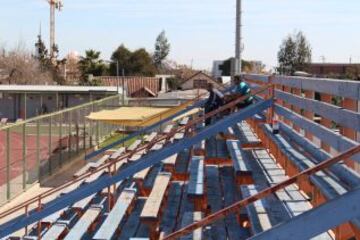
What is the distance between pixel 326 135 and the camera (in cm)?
509

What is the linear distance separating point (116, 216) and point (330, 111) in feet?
9.14

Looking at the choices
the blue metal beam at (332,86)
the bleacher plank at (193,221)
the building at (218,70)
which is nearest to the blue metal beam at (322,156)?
the blue metal beam at (332,86)

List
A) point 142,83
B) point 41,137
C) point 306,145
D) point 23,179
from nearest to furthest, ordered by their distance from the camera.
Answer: point 306,145 < point 23,179 < point 41,137 < point 142,83

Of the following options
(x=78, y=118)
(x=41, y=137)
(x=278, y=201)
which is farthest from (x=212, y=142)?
(x=78, y=118)

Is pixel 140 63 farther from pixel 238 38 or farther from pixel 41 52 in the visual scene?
pixel 238 38

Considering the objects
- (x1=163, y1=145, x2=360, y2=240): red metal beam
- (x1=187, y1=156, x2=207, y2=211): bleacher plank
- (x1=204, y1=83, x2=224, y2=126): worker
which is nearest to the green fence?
(x1=204, y1=83, x2=224, y2=126): worker

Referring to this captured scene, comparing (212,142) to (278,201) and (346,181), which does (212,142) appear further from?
(346,181)

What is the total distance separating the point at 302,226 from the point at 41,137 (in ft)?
60.0

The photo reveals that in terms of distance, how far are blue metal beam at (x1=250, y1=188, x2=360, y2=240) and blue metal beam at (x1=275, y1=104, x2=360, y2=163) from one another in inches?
45.0

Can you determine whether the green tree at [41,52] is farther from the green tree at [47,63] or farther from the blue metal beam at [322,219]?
the blue metal beam at [322,219]

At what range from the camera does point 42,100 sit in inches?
1602

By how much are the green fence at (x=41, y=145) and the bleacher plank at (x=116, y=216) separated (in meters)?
8.98

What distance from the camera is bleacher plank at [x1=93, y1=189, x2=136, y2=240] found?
5.74 m

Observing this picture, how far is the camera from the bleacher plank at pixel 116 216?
574 centimetres
